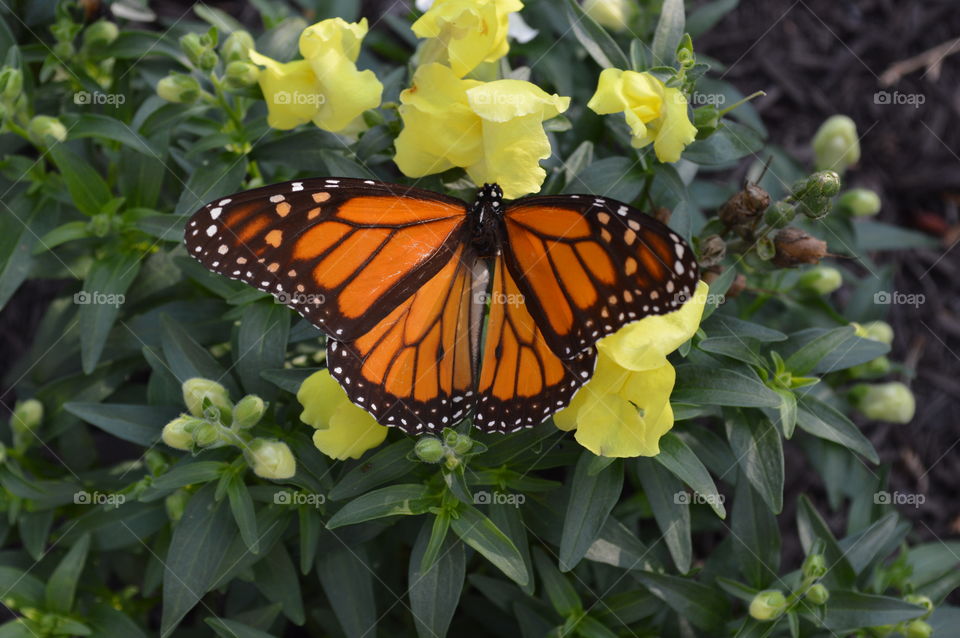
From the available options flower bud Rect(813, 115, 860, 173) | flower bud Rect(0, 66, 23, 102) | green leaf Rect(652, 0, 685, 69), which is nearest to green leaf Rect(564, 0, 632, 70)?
green leaf Rect(652, 0, 685, 69)

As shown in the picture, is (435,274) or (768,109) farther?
(768,109)

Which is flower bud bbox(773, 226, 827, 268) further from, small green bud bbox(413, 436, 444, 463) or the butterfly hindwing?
small green bud bbox(413, 436, 444, 463)

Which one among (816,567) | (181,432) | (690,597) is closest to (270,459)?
(181,432)

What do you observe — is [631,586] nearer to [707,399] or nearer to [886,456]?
[707,399]

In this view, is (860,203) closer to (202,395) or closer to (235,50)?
(235,50)

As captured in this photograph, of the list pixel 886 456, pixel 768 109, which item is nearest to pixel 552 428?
pixel 886 456
